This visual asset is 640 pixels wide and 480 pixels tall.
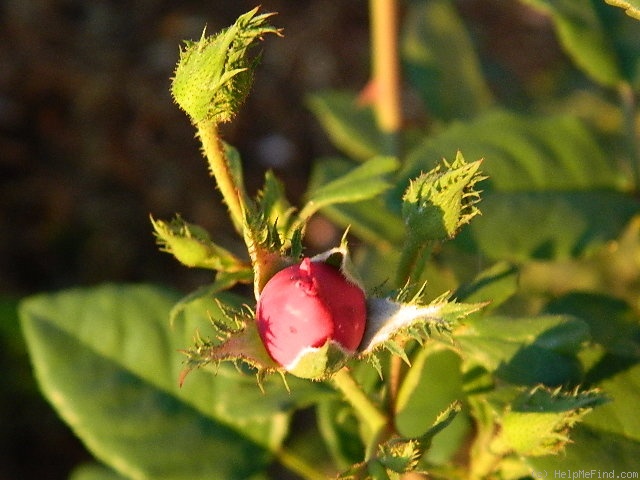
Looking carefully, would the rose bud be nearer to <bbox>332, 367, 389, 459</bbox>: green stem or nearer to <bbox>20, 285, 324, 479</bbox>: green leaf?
<bbox>332, 367, 389, 459</bbox>: green stem

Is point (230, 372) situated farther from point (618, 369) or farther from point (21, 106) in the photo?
point (21, 106)

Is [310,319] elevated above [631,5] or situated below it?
below

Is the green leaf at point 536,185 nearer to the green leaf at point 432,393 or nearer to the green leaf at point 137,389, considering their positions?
the green leaf at point 432,393

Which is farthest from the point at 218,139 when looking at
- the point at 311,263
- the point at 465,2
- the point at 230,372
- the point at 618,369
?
the point at 465,2

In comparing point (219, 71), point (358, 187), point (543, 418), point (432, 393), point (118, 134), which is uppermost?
point (219, 71)

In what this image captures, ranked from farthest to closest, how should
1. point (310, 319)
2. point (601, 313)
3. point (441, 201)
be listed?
point (601, 313) < point (441, 201) < point (310, 319)

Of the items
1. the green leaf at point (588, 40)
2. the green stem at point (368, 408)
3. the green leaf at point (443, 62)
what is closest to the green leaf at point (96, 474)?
the green stem at point (368, 408)

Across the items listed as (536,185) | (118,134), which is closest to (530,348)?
(536,185)

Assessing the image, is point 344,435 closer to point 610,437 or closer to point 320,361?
point 610,437
